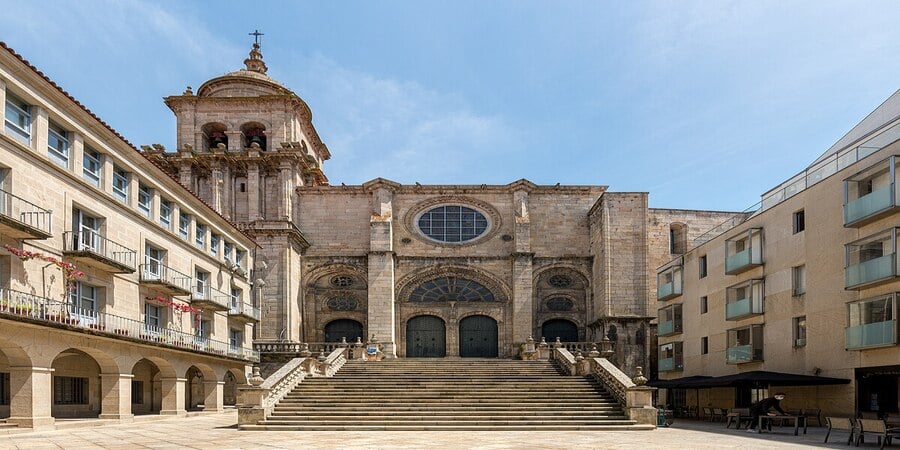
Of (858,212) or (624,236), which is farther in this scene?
(624,236)

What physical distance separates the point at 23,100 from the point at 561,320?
29739 millimetres

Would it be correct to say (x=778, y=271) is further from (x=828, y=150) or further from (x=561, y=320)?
(x=561, y=320)

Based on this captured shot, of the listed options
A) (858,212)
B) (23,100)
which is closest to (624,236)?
(858,212)

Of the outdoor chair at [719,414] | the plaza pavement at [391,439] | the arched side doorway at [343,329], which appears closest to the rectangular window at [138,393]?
the plaza pavement at [391,439]

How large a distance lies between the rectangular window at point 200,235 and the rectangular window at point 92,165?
8276 millimetres

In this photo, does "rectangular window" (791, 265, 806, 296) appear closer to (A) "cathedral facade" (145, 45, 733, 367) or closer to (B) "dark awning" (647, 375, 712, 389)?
(B) "dark awning" (647, 375, 712, 389)

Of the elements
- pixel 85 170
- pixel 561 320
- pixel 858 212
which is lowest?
pixel 561 320

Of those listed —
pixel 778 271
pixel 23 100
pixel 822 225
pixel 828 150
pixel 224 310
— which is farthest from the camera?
pixel 828 150

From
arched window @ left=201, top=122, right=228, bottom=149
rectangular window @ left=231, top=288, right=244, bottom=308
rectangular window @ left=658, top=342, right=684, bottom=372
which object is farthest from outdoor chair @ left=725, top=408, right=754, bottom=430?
arched window @ left=201, top=122, right=228, bottom=149

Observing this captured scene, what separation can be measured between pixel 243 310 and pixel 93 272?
1308 cm

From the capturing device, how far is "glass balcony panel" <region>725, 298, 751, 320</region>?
91.4 feet

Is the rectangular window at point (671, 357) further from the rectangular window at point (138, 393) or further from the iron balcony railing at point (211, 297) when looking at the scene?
the rectangular window at point (138, 393)

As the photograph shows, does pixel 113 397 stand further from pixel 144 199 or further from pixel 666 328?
pixel 666 328

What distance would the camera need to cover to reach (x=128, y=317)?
24.1m
